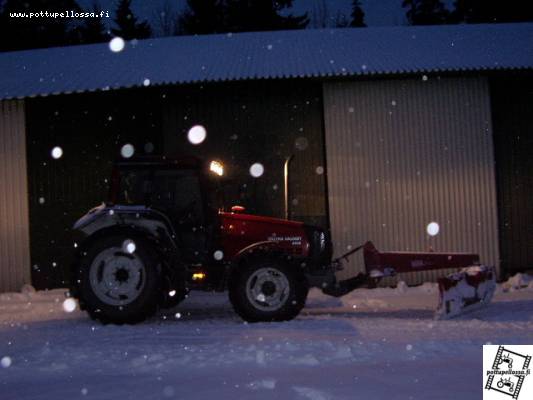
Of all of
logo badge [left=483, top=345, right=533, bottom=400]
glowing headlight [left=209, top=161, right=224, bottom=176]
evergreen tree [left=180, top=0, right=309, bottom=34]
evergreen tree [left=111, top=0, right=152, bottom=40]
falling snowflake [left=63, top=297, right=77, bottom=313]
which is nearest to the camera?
logo badge [left=483, top=345, right=533, bottom=400]

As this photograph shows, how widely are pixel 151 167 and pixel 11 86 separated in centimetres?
539

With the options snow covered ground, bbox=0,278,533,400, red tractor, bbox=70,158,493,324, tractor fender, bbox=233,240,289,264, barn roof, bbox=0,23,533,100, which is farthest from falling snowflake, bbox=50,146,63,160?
tractor fender, bbox=233,240,289,264

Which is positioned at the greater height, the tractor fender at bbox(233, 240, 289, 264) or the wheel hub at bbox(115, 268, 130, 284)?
the tractor fender at bbox(233, 240, 289, 264)

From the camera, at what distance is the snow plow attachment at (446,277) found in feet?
24.6

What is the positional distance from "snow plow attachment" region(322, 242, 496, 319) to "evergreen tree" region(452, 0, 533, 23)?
2708cm

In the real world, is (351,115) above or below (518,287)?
above

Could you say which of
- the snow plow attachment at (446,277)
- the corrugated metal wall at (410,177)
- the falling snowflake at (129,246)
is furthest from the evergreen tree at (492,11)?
the falling snowflake at (129,246)

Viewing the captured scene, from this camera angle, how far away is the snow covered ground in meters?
4.55

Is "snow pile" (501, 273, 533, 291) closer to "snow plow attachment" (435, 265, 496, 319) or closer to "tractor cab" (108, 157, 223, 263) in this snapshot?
"snow plow attachment" (435, 265, 496, 319)

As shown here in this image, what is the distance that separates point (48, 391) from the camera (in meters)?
4.62

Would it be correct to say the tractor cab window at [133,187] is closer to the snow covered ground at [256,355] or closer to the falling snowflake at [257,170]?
the snow covered ground at [256,355]

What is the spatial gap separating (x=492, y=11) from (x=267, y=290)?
31021mm

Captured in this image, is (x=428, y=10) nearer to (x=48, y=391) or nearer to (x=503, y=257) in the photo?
(x=503, y=257)

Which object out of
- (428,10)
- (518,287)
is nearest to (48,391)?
(518,287)
